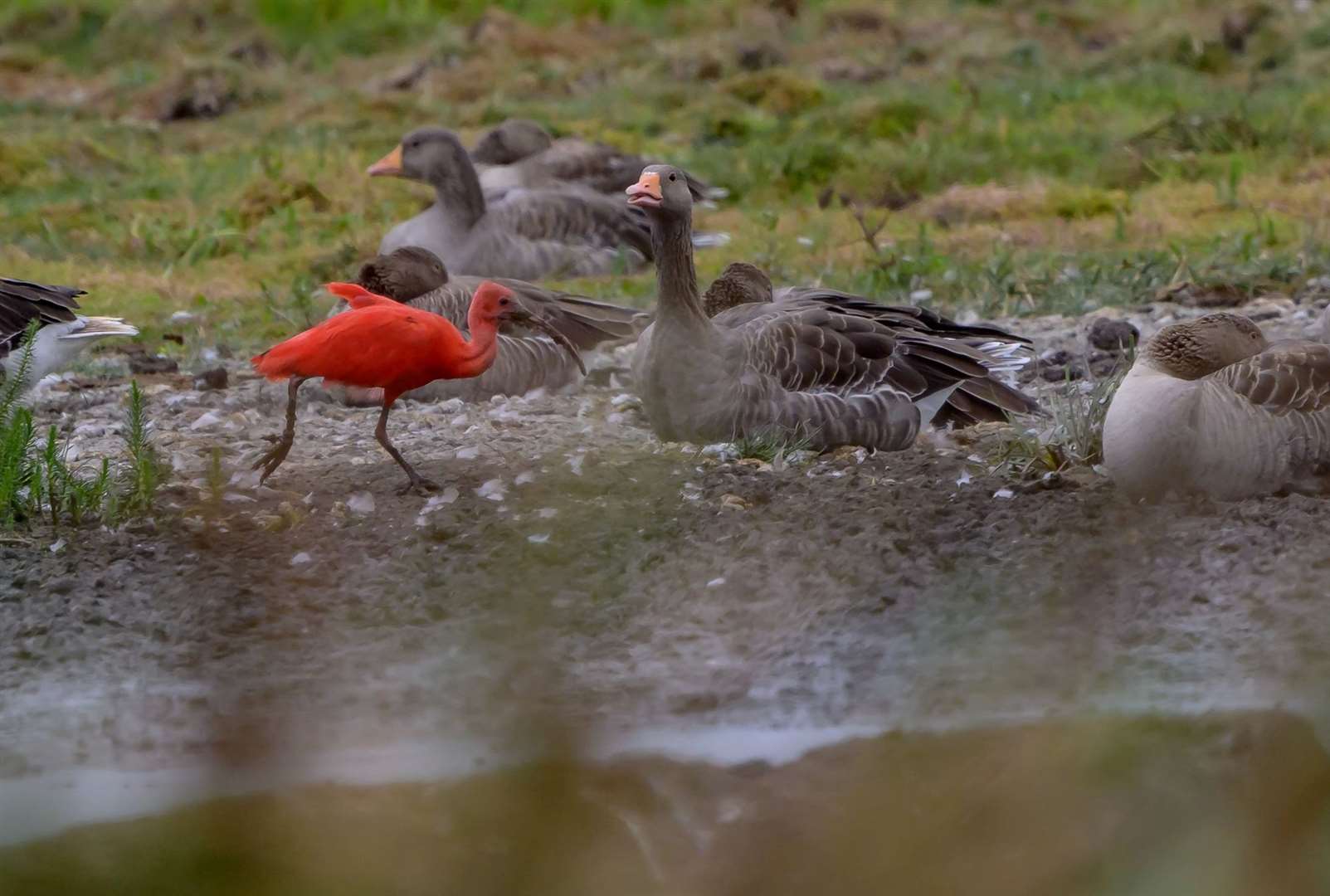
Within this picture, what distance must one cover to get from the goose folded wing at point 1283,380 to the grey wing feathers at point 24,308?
14.6 feet

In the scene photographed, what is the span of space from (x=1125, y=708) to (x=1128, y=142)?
9159 millimetres

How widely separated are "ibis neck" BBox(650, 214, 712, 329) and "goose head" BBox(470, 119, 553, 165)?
6766 millimetres

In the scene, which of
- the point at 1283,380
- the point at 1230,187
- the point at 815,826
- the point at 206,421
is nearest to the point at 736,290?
the point at 206,421

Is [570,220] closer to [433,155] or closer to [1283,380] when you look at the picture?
[433,155]

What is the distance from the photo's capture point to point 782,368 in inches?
262

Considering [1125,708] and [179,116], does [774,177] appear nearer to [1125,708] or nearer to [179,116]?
[179,116]

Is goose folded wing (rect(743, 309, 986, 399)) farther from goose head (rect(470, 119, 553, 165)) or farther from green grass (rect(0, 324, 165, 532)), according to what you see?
goose head (rect(470, 119, 553, 165))

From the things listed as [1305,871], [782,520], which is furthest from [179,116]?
[1305,871]

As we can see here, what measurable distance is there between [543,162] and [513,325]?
5.36 metres

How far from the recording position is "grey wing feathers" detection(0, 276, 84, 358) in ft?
23.6

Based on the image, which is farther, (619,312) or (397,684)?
(619,312)

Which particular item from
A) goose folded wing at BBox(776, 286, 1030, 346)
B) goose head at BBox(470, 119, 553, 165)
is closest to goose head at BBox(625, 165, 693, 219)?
goose folded wing at BBox(776, 286, 1030, 346)

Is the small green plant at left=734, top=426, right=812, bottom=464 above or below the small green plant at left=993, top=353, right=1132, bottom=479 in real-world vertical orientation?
below

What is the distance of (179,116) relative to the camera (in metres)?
16.3
